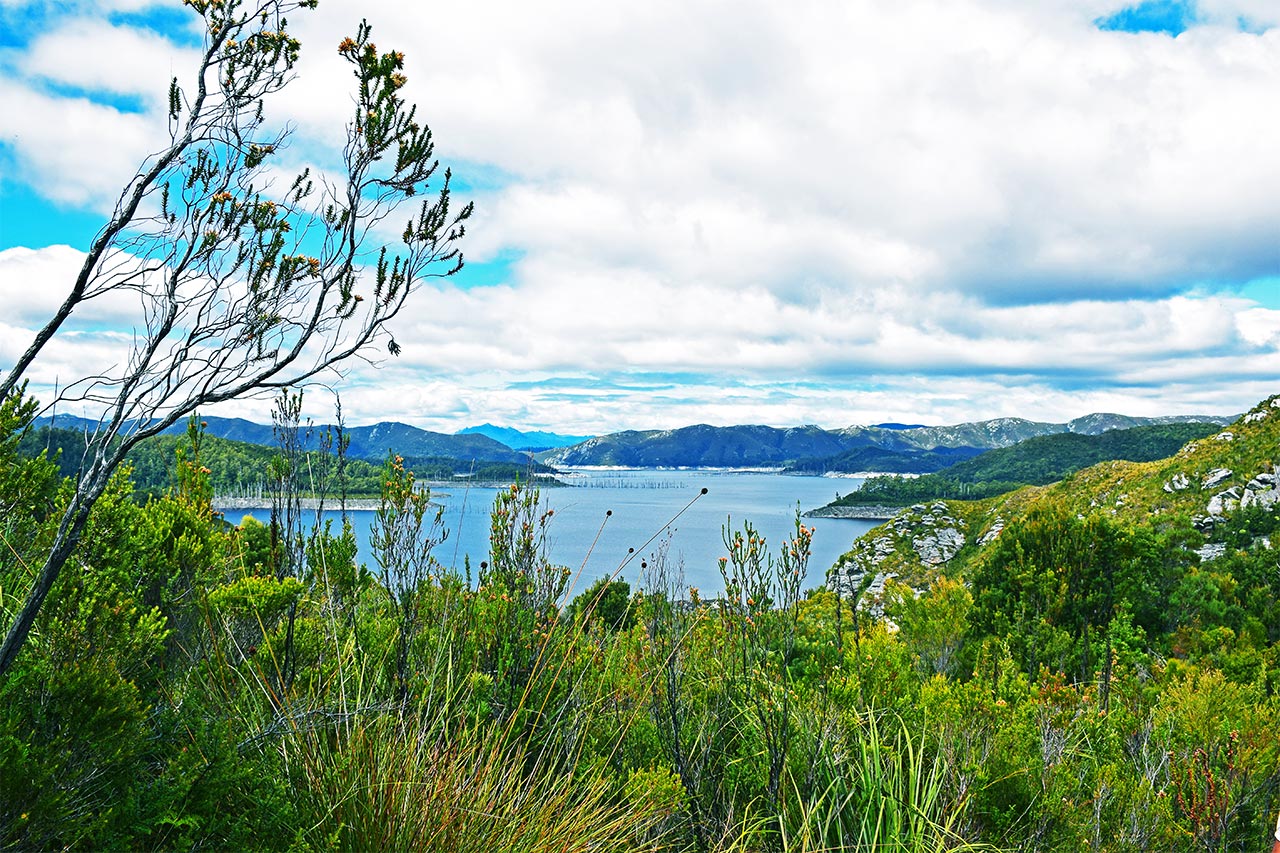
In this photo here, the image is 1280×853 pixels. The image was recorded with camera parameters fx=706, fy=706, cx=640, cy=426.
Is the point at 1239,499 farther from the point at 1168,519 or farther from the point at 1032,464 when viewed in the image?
the point at 1032,464

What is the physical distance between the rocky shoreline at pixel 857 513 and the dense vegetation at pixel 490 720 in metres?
116

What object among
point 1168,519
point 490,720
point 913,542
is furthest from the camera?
point 913,542

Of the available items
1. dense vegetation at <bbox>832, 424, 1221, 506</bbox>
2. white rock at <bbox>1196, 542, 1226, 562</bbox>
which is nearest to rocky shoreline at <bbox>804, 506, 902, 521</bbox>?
dense vegetation at <bbox>832, 424, 1221, 506</bbox>

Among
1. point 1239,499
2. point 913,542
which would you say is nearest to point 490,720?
point 1239,499

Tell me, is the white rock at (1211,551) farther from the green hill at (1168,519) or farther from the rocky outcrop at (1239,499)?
the rocky outcrop at (1239,499)

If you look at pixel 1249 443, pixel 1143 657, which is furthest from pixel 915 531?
pixel 1143 657

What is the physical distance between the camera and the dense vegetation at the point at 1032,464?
377ft

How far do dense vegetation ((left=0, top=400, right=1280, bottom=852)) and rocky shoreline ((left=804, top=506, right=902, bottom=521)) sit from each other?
4577 inches

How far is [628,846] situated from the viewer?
3.25 metres

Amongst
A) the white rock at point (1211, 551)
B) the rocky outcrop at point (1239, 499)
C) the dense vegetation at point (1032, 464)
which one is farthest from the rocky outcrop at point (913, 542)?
the dense vegetation at point (1032, 464)

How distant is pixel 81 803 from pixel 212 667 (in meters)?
1.10

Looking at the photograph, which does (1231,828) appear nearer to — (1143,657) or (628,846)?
(628,846)

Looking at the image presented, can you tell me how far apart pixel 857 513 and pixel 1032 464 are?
47.0m

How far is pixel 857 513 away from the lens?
122 metres
